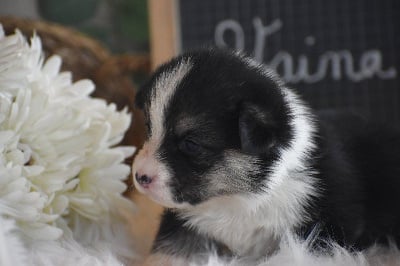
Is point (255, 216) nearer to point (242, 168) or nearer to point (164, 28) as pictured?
point (242, 168)

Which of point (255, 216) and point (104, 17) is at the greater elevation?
point (104, 17)

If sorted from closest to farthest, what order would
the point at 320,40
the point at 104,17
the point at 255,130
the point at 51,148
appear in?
1. the point at 255,130
2. the point at 51,148
3. the point at 320,40
4. the point at 104,17

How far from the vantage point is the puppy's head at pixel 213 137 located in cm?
90

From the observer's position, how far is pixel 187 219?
101 centimetres

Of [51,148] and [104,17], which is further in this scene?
[104,17]

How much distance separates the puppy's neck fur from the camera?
94cm

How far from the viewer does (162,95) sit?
3.09 ft

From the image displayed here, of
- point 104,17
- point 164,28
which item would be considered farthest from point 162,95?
point 104,17

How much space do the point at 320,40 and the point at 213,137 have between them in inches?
31.0

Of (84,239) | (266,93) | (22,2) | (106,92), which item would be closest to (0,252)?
(84,239)

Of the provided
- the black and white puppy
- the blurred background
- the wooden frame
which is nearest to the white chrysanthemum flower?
the black and white puppy

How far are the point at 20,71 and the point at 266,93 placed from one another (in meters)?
0.39

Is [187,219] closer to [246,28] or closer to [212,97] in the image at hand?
[212,97]

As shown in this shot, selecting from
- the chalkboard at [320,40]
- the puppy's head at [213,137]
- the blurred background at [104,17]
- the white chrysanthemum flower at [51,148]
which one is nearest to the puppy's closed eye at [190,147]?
the puppy's head at [213,137]
